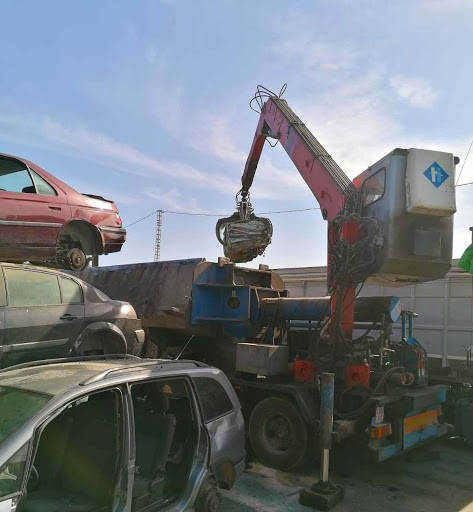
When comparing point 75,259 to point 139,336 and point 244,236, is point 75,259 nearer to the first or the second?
point 139,336

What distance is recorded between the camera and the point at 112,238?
6.95 metres

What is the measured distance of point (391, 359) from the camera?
21.5ft

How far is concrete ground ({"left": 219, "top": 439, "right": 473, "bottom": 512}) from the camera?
15.0ft

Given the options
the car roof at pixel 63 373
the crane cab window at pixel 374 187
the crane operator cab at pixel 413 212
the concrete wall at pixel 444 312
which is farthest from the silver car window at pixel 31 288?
the concrete wall at pixel 444 312

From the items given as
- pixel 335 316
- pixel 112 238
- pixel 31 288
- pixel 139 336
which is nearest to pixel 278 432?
pixel 335 316

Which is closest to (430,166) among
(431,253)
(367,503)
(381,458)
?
(431,253)

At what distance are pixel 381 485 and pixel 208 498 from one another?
2.69m

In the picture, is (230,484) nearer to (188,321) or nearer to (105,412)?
(105,412)

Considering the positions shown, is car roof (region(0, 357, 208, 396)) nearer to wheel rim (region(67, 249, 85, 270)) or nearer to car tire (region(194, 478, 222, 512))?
car tire (region(194, 478, 222, 512))

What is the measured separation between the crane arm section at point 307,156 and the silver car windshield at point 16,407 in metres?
4.20

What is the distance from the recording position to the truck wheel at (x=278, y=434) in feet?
18.2

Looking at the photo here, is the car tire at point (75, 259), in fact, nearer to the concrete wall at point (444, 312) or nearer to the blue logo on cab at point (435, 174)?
the blue logo on cab at point (435, 174)

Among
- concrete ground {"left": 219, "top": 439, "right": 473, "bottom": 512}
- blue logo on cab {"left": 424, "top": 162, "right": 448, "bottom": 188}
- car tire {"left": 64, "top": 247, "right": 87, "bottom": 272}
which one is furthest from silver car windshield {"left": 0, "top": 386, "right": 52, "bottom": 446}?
blue logo on cab {"left": 424, "top": 162, "right": 448, "bottom": 188}

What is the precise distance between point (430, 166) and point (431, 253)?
97 cm
